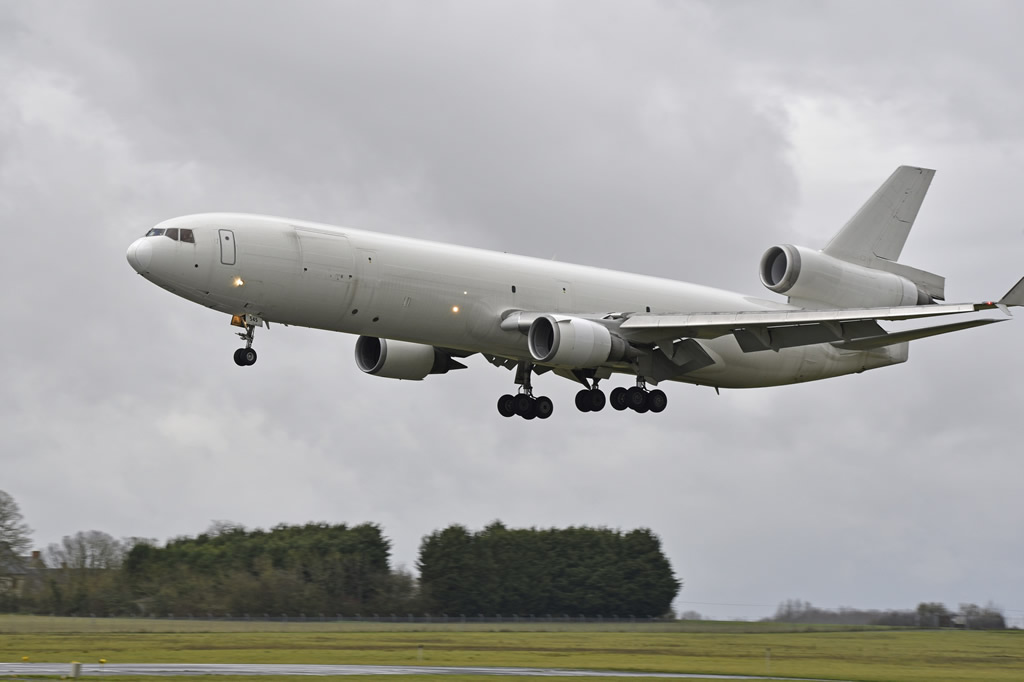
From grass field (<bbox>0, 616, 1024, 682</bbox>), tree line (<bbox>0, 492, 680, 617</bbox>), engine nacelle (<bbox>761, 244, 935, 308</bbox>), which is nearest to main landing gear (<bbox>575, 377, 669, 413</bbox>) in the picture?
engine nacelle (<bbox>761, 244, 935, 308</bbox>)

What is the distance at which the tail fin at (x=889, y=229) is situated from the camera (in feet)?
160

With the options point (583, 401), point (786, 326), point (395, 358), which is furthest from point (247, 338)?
point (786, 326)

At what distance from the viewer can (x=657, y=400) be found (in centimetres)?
4384

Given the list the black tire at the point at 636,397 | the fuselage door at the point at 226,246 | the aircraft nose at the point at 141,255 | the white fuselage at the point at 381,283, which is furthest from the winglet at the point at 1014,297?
the aircraft nose at the point at 141,255

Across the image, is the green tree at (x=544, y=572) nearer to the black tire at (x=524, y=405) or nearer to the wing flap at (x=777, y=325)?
the black tire at (x=524, y=405)

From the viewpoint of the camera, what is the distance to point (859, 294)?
47281mm

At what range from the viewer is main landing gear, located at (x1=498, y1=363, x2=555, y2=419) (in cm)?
4503

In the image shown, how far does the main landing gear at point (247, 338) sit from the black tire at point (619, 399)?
13402 mm

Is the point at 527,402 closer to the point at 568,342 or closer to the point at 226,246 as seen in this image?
the point at 568,342

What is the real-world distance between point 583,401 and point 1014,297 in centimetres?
1504

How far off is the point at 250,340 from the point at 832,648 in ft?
100

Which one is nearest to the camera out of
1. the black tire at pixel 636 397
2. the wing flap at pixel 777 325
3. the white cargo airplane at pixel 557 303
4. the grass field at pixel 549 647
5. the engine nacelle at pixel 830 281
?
the white cargo airplane at pixel 557 303

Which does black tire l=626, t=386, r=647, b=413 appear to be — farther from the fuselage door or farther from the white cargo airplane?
the fuselage door

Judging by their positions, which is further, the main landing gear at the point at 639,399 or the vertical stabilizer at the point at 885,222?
the vertical stabilizer at the point at 885,222
